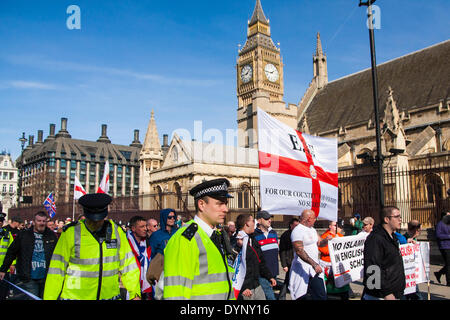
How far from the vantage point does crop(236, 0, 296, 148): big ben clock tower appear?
53750 mm

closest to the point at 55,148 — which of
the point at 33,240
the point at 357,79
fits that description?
the point at 357,79

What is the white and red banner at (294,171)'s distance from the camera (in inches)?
270

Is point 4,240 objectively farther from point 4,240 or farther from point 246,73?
point 246,73

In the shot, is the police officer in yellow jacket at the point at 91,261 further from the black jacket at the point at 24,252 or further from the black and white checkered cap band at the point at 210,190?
the black jacket at the point at 24,252

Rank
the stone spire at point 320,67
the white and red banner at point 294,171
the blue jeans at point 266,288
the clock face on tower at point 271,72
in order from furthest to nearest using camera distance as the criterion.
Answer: the clock face on tower at point 271,72 < the stone spire at point 320,67 < the white and red banner at point 294,171 < the blue jeans at point 266,288

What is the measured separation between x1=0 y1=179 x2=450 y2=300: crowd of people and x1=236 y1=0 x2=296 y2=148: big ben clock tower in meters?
46.7

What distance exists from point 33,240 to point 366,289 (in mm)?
5551

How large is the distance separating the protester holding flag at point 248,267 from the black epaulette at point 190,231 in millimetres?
2213

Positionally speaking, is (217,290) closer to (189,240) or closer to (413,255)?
(189,240)

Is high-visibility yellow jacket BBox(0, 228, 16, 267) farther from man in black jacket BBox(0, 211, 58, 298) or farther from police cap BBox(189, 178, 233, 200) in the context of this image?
police cap BBox(189, 178, 233, 200)

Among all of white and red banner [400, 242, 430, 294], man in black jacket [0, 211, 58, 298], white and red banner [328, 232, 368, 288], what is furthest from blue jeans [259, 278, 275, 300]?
man in black jacket [0, 211, 58, 298]

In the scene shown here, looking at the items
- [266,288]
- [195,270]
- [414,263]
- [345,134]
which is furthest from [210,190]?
[345,134]

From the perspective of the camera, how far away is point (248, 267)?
5531 millimetres

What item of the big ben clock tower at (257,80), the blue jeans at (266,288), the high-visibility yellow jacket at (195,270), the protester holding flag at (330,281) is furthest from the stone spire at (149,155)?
the high-visibility yellow jacket at (195,270)
